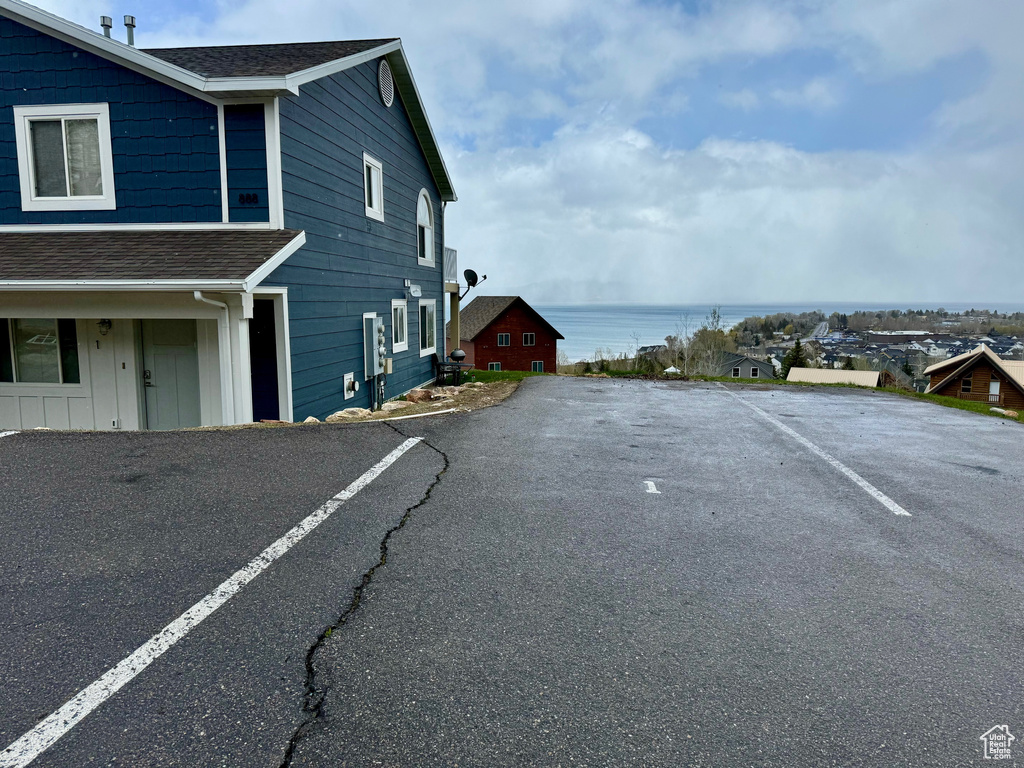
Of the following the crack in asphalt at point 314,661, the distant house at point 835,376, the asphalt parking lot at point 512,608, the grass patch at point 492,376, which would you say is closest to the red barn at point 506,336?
the distant house at point 835,376

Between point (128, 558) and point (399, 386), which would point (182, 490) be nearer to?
point (128, 558)

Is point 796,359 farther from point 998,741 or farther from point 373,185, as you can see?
point 998,741

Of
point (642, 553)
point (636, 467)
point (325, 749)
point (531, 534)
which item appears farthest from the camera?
point (636, 467)

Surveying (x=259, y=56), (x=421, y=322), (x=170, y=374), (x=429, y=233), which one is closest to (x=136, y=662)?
(x=170, y=374)

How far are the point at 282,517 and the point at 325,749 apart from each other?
2.68m

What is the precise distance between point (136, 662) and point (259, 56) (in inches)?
406

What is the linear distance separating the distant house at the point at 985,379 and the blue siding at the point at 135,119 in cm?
3575

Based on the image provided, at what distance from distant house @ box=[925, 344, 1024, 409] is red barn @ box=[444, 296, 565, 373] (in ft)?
76.5

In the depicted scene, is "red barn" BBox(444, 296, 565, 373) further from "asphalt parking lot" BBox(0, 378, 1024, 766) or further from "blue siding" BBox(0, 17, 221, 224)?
"asphalt parking lot" BBox(0, 378, 1024, 766)

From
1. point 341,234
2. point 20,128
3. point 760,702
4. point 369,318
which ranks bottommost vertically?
point 760,702

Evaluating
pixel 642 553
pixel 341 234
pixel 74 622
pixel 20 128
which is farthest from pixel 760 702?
pixel 20 128

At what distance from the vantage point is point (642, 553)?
14.3 ft

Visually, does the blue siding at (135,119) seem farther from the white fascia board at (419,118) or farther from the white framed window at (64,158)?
the white fascia board at (419,118)

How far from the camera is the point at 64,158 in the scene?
938 cm
